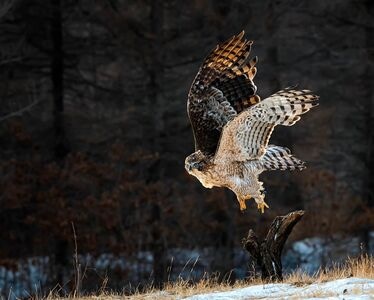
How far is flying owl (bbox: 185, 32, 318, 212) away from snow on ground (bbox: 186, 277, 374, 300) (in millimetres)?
854

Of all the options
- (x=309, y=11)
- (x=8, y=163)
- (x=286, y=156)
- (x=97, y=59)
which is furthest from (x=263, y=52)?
(x=286, y=156)

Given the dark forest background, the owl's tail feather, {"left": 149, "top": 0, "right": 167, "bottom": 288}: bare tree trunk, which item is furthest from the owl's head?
{"left": 149, "top": 0, "right": 167, "bottom": 288}: bare tree trunk

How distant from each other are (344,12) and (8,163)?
32.2 ft

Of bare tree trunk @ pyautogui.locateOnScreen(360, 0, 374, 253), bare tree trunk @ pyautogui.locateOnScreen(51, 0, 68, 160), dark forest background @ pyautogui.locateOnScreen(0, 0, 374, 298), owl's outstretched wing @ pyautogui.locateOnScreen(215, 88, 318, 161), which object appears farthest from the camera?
bare tree trunk @ pyautogui.locateOnScreen(360, 0, 374, 253)

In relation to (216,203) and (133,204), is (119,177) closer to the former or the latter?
(133,204)

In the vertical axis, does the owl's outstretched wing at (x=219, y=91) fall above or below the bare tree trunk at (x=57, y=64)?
below

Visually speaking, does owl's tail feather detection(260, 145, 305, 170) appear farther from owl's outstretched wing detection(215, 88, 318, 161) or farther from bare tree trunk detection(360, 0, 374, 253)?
bare tree trunk detection(360, 0, 374, 253)

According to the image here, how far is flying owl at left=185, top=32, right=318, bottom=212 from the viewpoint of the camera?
870 cm

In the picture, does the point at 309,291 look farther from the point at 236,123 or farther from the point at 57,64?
the point at 57,64

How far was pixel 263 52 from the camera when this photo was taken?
23.2m

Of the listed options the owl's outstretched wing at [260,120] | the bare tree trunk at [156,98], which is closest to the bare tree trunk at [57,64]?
the bare tree trunk at [156,98]

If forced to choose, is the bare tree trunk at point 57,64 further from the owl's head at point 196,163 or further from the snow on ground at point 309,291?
the snow on ground at point 309,291

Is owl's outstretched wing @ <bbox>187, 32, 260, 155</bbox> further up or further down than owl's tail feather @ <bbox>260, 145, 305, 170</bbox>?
further up

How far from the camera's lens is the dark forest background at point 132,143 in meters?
19.0
